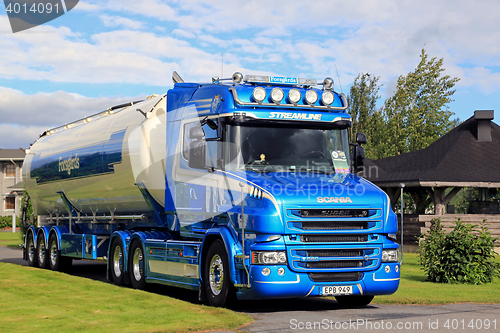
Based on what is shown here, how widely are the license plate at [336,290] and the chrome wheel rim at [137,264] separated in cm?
547

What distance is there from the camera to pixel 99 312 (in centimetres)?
1026

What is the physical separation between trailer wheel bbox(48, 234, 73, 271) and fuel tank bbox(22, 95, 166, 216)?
96 centimetres

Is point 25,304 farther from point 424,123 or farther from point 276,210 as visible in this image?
point 424,123

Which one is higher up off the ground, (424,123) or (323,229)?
(424,123)

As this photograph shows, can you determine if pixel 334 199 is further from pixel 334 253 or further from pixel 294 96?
pixel 294 96

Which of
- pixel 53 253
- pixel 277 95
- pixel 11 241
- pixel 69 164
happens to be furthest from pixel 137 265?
pixel 11 241

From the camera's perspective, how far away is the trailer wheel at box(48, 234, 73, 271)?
65.0 feet

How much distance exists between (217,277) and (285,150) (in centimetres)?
246

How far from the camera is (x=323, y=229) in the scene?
10.0 m

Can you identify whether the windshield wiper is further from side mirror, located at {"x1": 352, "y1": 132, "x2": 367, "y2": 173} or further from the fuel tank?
the fuel tank

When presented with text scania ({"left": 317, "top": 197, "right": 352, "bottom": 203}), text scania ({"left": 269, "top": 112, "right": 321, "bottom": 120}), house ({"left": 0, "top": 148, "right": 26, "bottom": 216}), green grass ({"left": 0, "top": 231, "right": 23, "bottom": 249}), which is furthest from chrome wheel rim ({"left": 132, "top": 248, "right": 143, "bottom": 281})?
house ({"left": 0, "top": 148, "right": 26, "bottom": 216})

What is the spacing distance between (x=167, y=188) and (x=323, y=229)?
13.3 feet

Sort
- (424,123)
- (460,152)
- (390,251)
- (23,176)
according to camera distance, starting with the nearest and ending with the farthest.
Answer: (390,251) → (23,176) → (460,152) → (424,123)

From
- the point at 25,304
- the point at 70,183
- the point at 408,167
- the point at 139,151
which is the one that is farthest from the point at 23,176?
the point at 408,167
